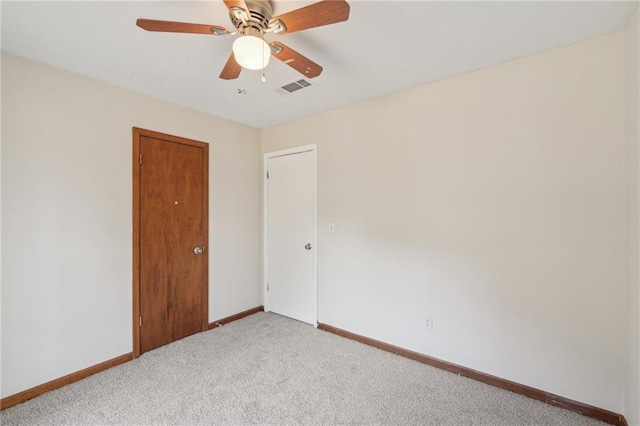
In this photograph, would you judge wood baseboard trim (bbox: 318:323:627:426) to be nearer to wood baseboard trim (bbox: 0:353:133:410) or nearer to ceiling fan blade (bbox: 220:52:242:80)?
wood baseboard trim (bbox: 0:353:133:410)

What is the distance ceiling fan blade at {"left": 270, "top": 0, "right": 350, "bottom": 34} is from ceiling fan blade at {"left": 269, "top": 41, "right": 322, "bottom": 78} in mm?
101

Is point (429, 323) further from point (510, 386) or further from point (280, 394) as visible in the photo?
point (280, 394)

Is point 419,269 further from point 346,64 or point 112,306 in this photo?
point 112,306

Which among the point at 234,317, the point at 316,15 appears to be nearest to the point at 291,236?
the point at 234,317

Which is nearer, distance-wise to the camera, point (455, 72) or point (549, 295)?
point (549, 295)

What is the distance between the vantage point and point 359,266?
9.70ft

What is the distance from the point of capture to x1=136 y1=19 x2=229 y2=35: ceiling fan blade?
1.35 meters

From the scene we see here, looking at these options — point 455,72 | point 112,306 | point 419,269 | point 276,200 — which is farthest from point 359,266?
point 112,306

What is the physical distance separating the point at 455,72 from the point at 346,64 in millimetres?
894

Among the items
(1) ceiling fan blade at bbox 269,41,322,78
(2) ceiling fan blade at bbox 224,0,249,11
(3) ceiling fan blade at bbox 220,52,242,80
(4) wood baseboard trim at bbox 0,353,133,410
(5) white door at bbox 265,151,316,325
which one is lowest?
(4) wood baseboard trim at bbox 0,353,133,410

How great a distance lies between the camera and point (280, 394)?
83.2 inches

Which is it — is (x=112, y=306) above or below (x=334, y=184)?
below

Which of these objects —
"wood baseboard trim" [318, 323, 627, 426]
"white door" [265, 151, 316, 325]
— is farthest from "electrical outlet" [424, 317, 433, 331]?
"white door" [265, 151, 316, 325]

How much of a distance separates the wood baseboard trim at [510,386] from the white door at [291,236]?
2.73ft
